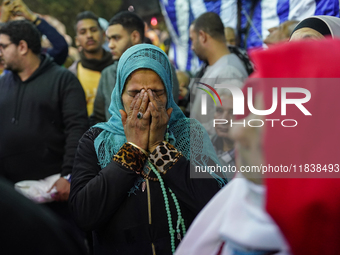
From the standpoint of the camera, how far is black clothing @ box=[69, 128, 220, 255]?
1.59m

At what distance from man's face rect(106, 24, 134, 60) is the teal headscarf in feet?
5.81

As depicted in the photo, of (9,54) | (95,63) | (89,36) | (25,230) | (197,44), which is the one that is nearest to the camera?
(25,230)

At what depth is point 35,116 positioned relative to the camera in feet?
9.74

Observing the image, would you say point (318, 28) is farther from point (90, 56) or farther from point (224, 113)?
point (90, 56)

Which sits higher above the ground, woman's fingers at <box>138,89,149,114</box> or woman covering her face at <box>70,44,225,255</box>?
woman's fingers at <box>138,89,149,114</box>

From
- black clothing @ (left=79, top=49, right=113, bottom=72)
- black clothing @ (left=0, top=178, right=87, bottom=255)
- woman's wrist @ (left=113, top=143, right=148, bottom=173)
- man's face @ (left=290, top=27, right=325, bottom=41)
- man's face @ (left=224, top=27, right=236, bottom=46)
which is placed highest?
man's face @ (left=224, top=27, right=236, bottom=46)

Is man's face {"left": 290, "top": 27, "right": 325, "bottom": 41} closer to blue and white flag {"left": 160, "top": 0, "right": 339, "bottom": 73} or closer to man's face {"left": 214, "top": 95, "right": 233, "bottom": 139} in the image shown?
man's face {"left": 214, "top": 95, "right": 233, "bottom": 139}

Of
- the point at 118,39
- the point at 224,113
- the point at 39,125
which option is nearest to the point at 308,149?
the point at 224,113

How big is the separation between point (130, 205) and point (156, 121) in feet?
1.32

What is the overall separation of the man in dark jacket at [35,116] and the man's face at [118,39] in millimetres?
626

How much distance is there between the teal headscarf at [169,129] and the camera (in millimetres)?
1769

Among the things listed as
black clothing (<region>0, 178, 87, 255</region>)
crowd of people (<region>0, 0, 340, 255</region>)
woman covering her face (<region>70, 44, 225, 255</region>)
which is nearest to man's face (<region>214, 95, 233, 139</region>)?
crowd of people (<region>0, 0, 340, 255</region>)

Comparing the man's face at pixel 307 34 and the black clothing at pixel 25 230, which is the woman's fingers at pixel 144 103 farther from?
the man's face at pixel 307 34

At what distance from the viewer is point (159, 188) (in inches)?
66.2
